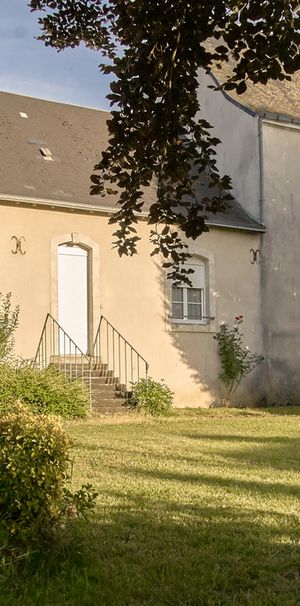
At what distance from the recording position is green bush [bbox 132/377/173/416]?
13.2 meters

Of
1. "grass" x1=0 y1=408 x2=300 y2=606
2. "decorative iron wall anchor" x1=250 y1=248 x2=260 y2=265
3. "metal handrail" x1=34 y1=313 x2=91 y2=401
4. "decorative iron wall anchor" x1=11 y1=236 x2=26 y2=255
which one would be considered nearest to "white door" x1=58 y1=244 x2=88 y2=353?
"metal handrail" x1=34 y1=313 x2=91 y2=401

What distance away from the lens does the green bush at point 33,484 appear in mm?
3805

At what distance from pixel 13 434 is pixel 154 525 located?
3.92ft

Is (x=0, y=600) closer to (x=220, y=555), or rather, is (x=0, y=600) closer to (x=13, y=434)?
(x=13, y=434)

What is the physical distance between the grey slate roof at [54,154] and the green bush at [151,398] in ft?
11.1

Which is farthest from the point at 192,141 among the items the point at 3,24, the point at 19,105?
the point at 19,105

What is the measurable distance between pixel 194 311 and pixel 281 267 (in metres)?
2.42

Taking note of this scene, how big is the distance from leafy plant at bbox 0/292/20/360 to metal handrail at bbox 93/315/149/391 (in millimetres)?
1804

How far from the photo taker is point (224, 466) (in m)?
7.14

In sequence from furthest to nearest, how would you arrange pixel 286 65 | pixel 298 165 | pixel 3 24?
pixel 298 165 → pixel 3 24 → pixel 286 65

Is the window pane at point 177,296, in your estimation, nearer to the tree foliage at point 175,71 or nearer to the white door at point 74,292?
the white door at point 74,292

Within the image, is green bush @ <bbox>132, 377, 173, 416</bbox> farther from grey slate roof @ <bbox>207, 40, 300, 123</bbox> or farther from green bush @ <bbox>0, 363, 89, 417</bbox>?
grey slate roof @ <bbox>207, 40, 300, 123</bbox>

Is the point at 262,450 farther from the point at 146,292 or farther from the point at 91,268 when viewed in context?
the point at 146,292

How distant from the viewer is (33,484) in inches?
152
